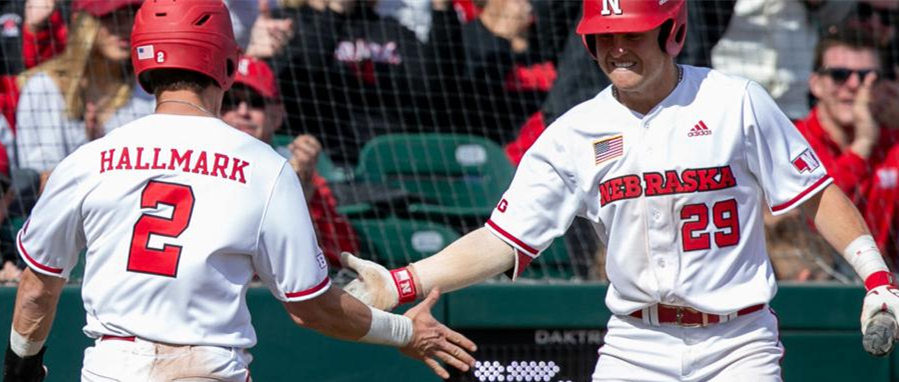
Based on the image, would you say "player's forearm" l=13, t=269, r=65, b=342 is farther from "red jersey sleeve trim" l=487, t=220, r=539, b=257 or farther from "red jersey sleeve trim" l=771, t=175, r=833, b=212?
"red jersey sleeve trim" l=771, t=175, r=833, b=212

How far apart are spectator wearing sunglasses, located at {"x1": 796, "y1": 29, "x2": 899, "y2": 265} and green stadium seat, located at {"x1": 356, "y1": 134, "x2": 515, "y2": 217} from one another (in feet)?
4.82

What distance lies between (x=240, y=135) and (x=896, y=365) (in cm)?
346

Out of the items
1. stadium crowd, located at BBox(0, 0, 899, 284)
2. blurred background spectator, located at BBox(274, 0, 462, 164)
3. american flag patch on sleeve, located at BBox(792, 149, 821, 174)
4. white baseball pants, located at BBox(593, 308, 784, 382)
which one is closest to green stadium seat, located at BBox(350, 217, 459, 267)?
stadium crowd, located at BBox(0, 0, 899, 284)

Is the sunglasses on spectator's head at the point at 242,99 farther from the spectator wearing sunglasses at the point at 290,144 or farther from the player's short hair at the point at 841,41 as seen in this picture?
the player's short hair at the point at 841,41

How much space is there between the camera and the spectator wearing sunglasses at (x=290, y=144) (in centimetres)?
577

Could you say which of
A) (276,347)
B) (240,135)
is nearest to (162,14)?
(240,135)

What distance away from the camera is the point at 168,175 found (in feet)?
9.86

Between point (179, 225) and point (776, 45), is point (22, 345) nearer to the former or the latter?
point (179, 225)

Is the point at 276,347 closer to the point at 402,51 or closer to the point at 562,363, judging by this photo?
the point at 562,363

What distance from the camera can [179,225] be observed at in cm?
298

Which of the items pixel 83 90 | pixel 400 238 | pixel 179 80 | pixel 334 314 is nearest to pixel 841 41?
pixel 400 238

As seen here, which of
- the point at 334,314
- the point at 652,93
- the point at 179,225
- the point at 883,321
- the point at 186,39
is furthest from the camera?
the point at 652,93

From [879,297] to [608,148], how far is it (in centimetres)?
83

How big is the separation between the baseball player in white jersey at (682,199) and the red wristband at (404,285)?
0.8 inches
